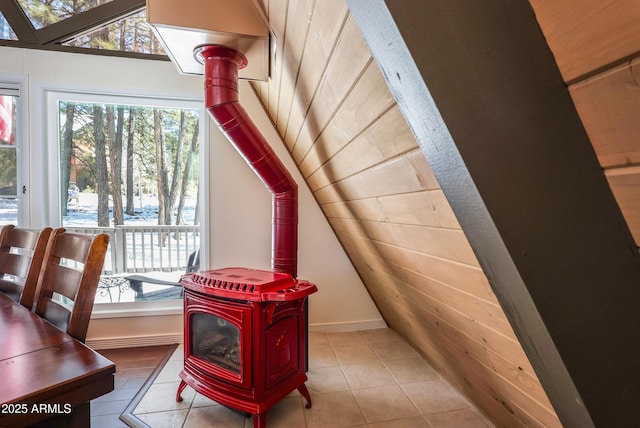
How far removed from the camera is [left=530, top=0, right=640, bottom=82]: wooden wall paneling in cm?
33

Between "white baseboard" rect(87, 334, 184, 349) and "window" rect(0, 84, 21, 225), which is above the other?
"window" rect(0, 84, 21, 225)

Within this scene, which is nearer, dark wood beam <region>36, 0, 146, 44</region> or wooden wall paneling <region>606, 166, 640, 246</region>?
wooden wall paneling <region>606, 166, 640, 246</region>

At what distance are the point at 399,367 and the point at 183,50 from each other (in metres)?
2.26

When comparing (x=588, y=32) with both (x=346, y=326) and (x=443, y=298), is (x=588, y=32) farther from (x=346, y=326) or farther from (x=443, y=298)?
(x=346, y=326)

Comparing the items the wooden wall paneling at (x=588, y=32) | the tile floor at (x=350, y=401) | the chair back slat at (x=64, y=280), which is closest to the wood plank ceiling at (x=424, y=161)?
the wooden wall paneling at (x=588, y=32)

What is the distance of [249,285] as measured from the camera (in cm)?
140

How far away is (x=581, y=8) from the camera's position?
36cm

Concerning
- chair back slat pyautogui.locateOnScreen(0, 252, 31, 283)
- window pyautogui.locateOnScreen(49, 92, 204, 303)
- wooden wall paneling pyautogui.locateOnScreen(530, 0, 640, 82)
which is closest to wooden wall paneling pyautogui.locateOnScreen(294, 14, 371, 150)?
wooden wall paneling pyautogui.locateOnScreen(530, 0, 640, 82)

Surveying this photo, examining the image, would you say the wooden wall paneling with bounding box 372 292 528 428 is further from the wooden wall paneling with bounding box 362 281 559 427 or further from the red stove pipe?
the red stove pipe

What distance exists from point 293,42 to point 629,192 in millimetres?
1025

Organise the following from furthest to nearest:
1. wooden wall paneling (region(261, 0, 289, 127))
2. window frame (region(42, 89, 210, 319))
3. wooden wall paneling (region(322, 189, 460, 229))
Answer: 1. window frame (region(42, 89, 210, 319))
2. wooden wall paneling (region(261, 0, 289, 127))
3. wooden wall paneling (region(322, 189, 460, 229))

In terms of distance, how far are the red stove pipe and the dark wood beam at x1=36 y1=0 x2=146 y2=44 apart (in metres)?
1.33

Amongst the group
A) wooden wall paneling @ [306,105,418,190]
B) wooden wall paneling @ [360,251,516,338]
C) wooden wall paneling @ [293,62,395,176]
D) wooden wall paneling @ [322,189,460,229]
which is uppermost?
wooden wall paneling @ [293,62,395,176]

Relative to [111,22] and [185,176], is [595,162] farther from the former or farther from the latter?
[111,22]
